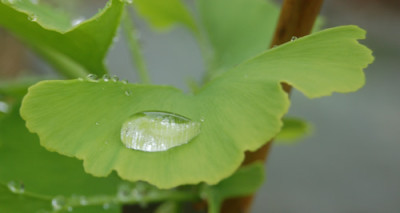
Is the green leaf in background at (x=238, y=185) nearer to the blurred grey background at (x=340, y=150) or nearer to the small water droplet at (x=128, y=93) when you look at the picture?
the small water droplet at (x=128, y=93)

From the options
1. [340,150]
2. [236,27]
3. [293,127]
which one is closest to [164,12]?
[236,27]

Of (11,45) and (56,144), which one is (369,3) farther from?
(56,144)

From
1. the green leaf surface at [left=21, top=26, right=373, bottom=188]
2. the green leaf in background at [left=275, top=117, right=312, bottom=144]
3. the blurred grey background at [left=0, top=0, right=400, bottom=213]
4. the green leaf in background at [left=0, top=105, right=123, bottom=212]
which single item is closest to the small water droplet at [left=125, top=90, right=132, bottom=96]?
the green leaf surface at [left=21, top=26, right=373, bottom=188]

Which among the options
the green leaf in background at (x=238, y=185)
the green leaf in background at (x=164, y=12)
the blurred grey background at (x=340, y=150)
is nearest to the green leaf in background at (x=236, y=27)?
the green leaf in background at (x=164, y=12)

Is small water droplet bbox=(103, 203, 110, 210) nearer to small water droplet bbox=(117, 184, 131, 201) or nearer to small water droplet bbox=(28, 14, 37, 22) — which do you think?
small water droplet bbox=(117, 184, 131, 201)

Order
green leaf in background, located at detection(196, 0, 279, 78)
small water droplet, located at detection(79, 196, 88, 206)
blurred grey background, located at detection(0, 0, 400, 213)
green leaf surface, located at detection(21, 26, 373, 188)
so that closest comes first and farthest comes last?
1. green leaf surface, located at detection(21, 26, 373, 188)
2. small water droplet, located at detection(79, 196, 88, 206)
3. green leaf in background, located at detection(196, 0, 279, 78)
4. blurred grey background, located at detection(0, 0, 400, 213)

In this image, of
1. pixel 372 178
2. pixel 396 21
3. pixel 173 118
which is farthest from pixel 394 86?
pixel 173 118

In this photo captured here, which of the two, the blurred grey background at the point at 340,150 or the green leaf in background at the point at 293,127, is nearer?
the green leaf in background at the point at 293,127

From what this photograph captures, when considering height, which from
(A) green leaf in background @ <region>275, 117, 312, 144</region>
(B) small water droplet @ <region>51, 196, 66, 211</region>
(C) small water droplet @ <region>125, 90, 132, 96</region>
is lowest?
(A) green leaf in background @ <region>275, 117, 312, 144</region>
